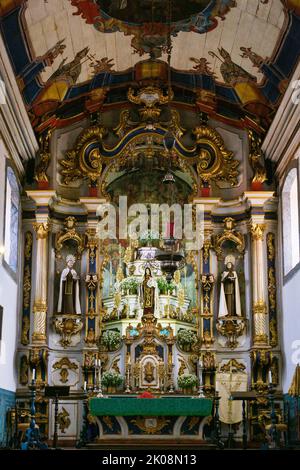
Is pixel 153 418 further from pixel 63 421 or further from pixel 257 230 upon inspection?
pixel 257 230

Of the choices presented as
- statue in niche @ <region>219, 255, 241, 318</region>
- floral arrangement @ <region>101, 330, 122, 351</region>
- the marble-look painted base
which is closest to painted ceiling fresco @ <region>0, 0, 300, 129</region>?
statue in niche @ <region>219, 255, 241, 318</region>

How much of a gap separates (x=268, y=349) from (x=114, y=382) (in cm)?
375

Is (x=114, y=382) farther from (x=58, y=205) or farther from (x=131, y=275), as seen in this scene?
(x=58, y=205)

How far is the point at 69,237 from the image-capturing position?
20.0m

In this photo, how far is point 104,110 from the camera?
68.6 feet

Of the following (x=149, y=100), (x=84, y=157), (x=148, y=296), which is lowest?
(x=148, y=296)

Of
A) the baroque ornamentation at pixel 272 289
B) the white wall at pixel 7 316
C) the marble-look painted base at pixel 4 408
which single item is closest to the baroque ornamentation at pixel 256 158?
the baroque ornamentation at pixel 272 289

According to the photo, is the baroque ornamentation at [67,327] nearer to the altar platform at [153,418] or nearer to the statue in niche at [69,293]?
the statue in niche at [69,293]

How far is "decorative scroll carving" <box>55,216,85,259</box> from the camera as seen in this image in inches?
789

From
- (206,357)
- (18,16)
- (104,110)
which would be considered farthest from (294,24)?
(206,357)

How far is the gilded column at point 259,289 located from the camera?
752 inches

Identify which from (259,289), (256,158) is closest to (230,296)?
(259,289)

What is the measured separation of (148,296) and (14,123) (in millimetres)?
5340

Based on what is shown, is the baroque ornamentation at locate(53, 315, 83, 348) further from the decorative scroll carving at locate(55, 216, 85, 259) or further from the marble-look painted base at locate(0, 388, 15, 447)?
the marble-look painted base at locate(0, 388, 15, 447)
